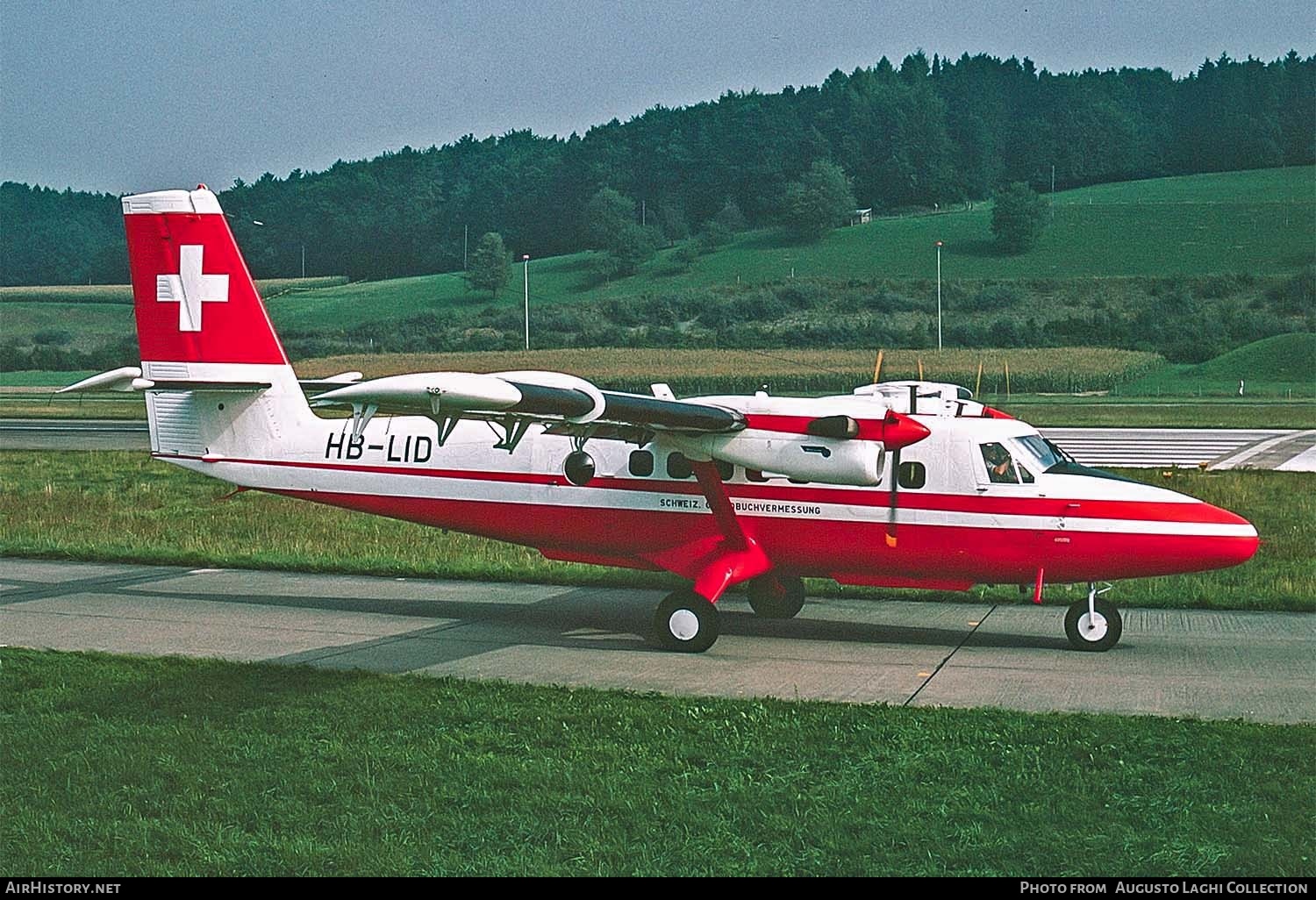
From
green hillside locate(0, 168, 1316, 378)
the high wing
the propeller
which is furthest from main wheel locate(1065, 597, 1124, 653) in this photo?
green hillside locate(0, 168, 1316, 378)

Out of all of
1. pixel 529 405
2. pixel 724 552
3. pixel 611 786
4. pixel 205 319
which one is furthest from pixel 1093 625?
pixel 205 319

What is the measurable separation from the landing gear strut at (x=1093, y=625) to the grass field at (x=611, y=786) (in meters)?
3.64

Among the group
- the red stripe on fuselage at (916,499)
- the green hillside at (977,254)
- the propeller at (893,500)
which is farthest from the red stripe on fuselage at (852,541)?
the green hillside at (977,254)

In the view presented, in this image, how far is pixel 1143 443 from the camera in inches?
1654

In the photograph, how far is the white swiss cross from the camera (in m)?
17.8

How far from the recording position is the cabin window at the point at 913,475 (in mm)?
15734

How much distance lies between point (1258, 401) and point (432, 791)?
57.8 m

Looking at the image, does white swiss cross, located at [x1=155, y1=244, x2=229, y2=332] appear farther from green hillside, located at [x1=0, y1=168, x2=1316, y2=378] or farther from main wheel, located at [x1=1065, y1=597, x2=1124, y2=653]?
green hillside, located at [x1=0, y1=168, x2=1316, y2=378]

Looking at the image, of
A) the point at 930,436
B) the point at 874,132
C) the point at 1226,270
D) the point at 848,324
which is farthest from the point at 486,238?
the point at 930,436

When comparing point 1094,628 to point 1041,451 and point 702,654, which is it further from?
point 702,654

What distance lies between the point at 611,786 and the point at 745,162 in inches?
2525

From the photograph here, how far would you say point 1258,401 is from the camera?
59750mm

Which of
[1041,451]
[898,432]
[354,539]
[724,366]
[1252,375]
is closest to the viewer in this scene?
[898,432]

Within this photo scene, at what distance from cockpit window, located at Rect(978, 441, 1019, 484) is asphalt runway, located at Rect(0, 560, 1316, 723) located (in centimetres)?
196
